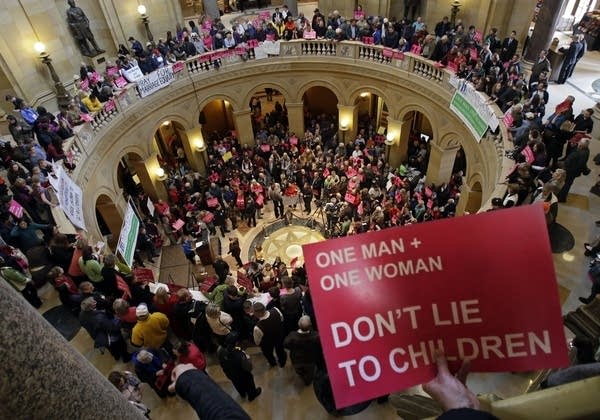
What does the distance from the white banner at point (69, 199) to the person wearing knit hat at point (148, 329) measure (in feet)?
15.2

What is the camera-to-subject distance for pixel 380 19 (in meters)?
17.6

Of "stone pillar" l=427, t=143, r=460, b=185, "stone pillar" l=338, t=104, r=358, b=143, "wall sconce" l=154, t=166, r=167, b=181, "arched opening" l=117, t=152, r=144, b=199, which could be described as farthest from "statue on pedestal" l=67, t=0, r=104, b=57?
"stone pillar" l=427, t=143, r=460, b=185

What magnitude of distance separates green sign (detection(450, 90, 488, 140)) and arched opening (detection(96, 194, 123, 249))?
1299 centimetres

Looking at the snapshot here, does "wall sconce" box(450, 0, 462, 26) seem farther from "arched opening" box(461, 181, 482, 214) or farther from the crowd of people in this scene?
"arched opening" box(461, 181, 482, 214)

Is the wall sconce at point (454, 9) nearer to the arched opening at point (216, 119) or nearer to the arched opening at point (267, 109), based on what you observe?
the arched opening at point (267, 109)

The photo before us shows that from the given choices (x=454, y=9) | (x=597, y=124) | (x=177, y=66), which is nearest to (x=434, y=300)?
(x=597, y=124)

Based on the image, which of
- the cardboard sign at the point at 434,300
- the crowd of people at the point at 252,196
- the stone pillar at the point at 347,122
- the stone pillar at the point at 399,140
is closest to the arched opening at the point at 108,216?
the crowd of people at the point at 252,196

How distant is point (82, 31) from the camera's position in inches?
650

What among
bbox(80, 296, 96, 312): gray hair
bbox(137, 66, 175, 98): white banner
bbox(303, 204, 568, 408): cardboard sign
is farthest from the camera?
bbox(137, 66, 175, 98): white banner

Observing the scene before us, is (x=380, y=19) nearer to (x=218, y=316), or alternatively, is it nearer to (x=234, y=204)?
(x=234, y=204)

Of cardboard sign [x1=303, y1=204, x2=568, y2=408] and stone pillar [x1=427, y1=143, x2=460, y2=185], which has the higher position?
cardboard sign [x1=303, y1=204, x2=568, y2=408]

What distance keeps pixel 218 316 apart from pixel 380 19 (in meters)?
16.0

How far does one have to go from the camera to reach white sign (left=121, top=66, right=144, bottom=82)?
50.3ft

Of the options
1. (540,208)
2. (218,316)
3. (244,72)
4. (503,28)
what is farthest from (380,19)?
(540,208)
